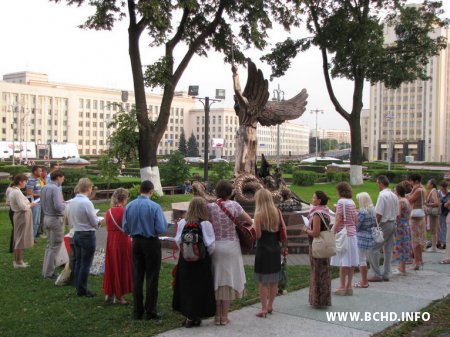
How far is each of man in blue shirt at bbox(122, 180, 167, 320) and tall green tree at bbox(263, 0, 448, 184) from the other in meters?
18.4

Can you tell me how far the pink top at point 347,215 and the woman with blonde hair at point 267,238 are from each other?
4.26 ft

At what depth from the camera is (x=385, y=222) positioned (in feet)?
24.5

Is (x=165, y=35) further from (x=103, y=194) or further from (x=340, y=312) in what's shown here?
(x=340, y=312)

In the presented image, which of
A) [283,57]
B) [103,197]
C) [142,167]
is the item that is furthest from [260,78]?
[283,57]

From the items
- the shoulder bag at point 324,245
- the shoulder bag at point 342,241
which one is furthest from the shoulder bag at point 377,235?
the shoulder bag at point 324,245

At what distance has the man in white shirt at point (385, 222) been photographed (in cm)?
739

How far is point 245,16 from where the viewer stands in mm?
19812

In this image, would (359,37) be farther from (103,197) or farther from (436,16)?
(103,197)

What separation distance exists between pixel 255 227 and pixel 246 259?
12.5 feet

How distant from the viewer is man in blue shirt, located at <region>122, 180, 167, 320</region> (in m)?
5.37

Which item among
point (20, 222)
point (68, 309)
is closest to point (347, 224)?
point (68, 309)

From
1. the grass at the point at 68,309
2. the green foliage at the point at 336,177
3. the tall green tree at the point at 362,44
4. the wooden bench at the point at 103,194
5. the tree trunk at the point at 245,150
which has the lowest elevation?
the grass at the point at 68,309

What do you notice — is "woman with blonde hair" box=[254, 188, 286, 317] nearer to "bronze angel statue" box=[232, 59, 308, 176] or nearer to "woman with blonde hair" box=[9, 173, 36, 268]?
"woman with blonde hair" box=[9, 173, 36, 268]

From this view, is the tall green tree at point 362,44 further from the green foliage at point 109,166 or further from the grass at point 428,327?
the grass at point 428,327
